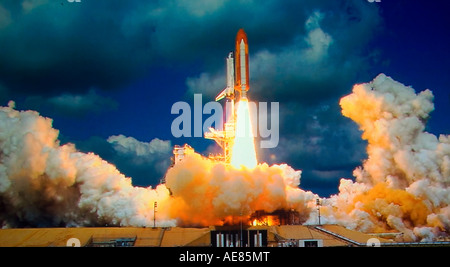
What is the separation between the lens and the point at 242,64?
65.9 meters

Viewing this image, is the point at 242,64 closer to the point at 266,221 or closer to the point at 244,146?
the point at 244,146

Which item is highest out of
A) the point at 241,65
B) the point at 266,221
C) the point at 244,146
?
the point at 241,65

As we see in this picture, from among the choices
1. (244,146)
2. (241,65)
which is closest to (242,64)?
(241,65)

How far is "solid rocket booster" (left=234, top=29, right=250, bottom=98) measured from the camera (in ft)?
214

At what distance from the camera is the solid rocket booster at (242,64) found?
214 feet

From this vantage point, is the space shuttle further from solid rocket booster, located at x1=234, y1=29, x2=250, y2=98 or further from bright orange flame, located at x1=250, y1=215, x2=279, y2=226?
bright orange flame, located at x1=250, y1=215, x2=279, y2=226

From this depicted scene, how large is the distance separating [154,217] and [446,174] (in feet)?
105

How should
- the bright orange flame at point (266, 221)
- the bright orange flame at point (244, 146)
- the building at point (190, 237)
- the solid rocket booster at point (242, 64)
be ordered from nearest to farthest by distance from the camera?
the building at point (190, 237)
the solid rocket booster at point (242, 64)
the bright orange flame at point (266, 221)
the bright orange flame at point (244, 146)

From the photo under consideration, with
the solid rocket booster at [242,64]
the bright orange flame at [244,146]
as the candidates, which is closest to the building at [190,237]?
the bright orange flame at [244,146]

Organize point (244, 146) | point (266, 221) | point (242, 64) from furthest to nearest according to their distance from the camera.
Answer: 1. point (244, 146)
2. point (266, 221)
3. point (242, 64)

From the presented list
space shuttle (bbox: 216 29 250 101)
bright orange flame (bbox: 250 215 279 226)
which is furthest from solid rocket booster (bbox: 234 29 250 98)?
bright orange flame (bbox: 250 215 279 226)

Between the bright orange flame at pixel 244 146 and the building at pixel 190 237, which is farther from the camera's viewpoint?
the bright orange flame at pixel 244 146

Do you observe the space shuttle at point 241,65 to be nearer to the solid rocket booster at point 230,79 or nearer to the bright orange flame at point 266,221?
the solid rocket booster at point 230,79
